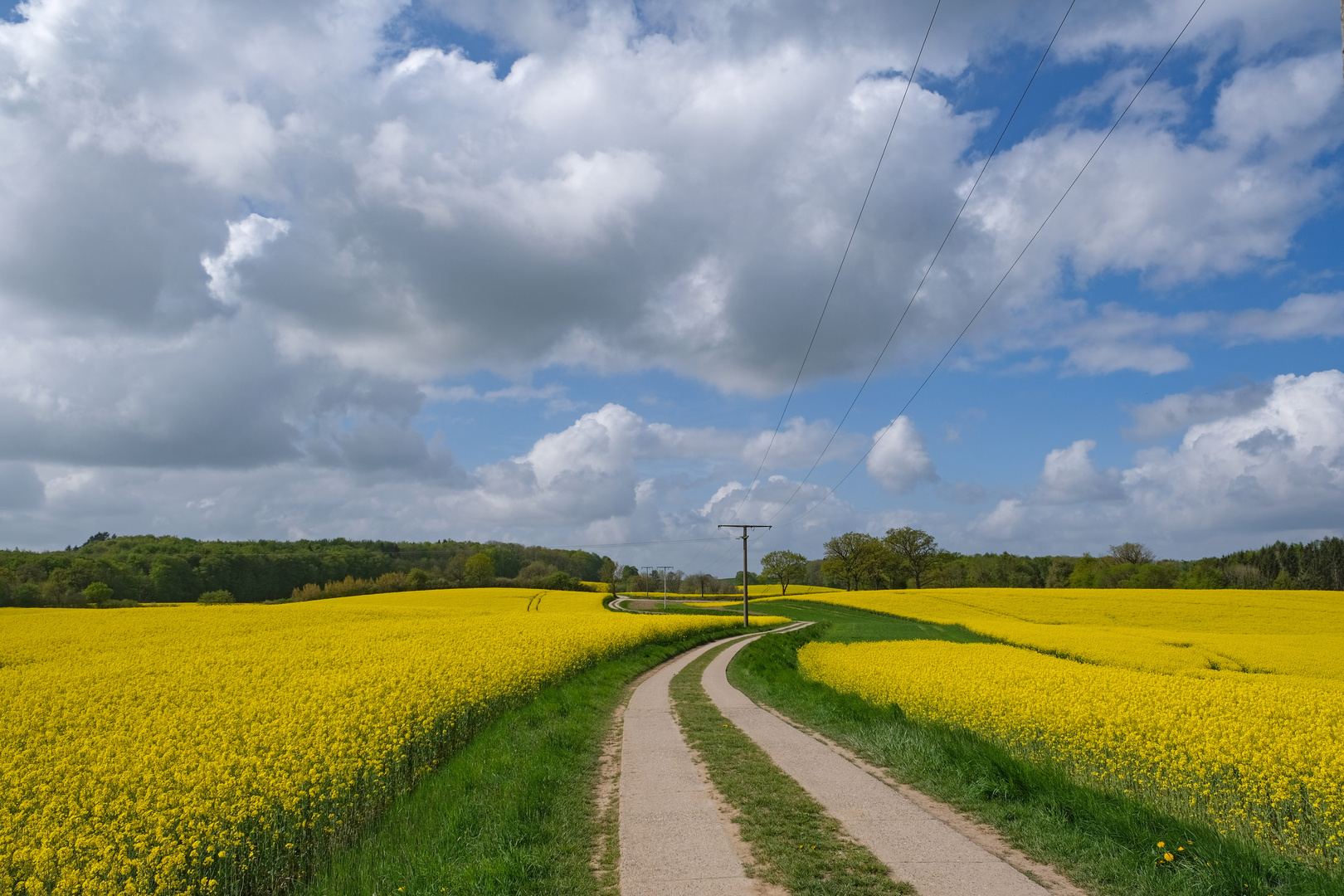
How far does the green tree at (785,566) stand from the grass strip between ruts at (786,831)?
4375 inches

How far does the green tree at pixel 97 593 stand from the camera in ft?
190

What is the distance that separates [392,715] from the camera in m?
11.0

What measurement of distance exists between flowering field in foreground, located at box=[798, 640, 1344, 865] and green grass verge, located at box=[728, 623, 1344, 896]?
1.01m

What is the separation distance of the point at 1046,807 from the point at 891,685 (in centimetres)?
877

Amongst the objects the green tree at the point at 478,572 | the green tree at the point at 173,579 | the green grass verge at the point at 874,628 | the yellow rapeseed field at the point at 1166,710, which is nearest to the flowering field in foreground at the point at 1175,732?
the yellow rapeseed field at the point at 1166,710

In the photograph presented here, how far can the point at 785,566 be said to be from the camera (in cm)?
12094

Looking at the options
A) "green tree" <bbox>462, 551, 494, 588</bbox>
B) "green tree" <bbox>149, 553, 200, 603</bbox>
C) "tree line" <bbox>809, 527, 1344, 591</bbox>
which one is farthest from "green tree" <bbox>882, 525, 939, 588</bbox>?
"green tree" <bbox>149, 553, 200, 603</bbox>

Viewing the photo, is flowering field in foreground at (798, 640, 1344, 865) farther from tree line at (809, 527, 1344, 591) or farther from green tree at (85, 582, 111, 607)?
tree line at (809, 527, 1344, 591)

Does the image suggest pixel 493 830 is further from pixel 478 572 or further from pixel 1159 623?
pixel 478 572

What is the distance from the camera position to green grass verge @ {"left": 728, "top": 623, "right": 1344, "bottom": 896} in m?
5.80

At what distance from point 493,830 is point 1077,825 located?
5909 mm

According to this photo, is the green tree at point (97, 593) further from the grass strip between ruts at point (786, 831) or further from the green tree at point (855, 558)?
the green tree at point (855, 558)

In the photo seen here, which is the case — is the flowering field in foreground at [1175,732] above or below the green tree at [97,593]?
above

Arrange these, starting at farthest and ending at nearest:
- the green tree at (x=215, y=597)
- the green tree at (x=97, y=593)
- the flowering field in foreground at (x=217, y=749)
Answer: the green tree at (x=215, y=597) < the green tree at (x=97, y=593) < the flowering field in foreground at (x=217, y=749)
